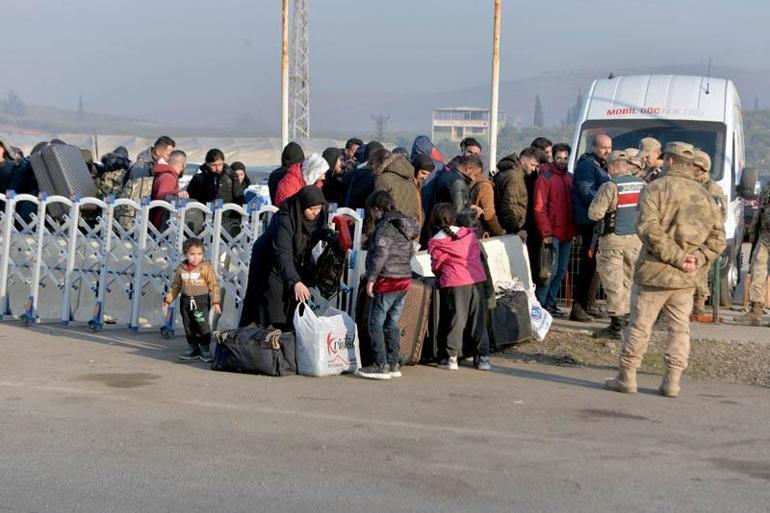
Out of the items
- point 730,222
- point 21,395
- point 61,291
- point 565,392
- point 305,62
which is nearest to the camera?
point 21,395

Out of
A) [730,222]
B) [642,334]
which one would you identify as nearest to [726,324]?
[730,222]

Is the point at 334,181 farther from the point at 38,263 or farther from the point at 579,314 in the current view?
the point at 38,263

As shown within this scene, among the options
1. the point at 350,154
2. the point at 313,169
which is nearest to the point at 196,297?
the point at 313,169

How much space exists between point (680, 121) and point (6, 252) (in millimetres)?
9229

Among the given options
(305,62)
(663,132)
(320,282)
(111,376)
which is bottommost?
(111,376)

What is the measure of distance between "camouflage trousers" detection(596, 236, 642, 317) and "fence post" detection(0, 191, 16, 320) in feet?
21.8

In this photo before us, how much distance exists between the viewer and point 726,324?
14602mm

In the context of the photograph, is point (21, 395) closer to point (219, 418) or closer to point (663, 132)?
point (219, 418)

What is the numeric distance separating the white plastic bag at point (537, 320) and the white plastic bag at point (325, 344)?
8.14 ft

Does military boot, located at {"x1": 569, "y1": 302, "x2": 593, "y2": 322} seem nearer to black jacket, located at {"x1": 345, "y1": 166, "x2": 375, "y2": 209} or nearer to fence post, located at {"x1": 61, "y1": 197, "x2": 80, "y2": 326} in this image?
black jacket, located at {"x1": 345, "y1": 166, "x2": 375, "y2": 209}

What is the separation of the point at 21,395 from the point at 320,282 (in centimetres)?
282

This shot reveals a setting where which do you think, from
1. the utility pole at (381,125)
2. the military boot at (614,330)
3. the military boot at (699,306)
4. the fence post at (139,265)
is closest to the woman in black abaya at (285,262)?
Result: the fence post at (139,265)

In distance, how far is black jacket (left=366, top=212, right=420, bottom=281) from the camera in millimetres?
10281

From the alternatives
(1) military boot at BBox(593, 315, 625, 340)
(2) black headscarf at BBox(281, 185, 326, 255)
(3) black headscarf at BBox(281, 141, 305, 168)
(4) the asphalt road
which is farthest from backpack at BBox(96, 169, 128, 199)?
(1) military boot at BBox(593, 315, 625, 340)
